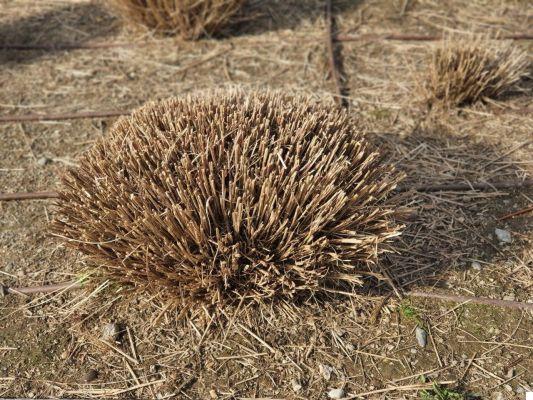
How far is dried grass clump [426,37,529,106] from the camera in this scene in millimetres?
3771

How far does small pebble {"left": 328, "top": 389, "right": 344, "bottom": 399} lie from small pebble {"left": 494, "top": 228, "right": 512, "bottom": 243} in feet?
4.43

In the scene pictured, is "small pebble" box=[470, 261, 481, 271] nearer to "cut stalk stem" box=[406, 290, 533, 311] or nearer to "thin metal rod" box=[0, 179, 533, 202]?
"cut stalk stem" box=[406, 290, 533, 311]

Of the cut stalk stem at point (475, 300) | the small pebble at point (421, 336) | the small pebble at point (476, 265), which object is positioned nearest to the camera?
the small pebble at point (421, 336)

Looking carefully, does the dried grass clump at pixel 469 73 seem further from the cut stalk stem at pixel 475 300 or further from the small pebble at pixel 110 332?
the small pebble at pixel 110 332

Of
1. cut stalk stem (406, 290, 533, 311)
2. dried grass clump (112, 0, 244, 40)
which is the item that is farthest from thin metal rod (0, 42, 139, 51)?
cut stalk stem (406, 290, 533, 311)

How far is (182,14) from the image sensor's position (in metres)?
4.64

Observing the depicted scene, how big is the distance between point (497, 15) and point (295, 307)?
3.90 m

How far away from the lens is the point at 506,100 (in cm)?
399

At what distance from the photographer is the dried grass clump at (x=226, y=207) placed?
2309 millimetres

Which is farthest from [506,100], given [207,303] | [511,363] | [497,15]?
[207,303]

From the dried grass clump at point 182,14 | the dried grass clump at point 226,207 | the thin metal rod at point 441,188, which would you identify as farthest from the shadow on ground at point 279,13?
the dried grass clump at point 226,207

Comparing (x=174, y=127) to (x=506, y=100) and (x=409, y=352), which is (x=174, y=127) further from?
(x=506, y=100)

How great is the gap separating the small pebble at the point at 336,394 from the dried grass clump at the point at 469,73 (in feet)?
8.08

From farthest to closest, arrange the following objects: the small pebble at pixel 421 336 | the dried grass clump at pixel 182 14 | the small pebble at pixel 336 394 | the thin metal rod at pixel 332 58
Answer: the dried grass clump at pixel 182 14 → the thin metal rod at pixel 332 58 → the small pebble at pixel 421 336 → the small pebble at pixel 336 394
